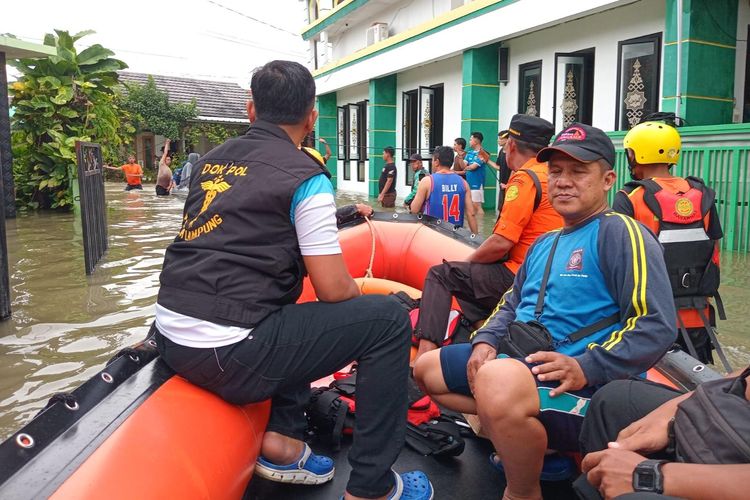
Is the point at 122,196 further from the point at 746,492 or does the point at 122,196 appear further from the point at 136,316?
the point at 746,492

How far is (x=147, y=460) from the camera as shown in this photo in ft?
4.91

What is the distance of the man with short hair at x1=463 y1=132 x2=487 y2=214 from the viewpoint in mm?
10156

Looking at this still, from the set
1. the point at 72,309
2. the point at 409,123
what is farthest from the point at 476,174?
the point at 72,309

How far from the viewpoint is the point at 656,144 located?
9.07 ft

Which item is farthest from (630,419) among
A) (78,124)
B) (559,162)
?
(78,124)

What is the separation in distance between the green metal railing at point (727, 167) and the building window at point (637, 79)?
142 centimetres

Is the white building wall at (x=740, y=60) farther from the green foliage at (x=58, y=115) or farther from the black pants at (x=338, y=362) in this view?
the green foliage at (x=58, y=115)

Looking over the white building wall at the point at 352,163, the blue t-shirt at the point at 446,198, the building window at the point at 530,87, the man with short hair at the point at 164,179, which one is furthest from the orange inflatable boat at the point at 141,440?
the man with short hair at the point at 164,179

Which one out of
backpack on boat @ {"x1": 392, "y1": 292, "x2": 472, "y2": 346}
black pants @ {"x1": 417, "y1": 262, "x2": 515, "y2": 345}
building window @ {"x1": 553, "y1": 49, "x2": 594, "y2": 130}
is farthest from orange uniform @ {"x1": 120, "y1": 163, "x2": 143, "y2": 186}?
black pants @ {"x1": 417, "y1": 262, "x2": 515, "y2": 345}

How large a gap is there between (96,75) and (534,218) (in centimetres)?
1214

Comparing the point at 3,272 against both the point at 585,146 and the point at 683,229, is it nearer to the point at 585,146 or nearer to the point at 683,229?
the point at 585,146

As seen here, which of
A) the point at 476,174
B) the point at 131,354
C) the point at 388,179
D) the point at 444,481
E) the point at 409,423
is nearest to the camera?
the point at 131,354

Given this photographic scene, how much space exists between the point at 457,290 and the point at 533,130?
897mm

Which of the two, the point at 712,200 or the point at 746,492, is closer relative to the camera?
the point at 746,492
